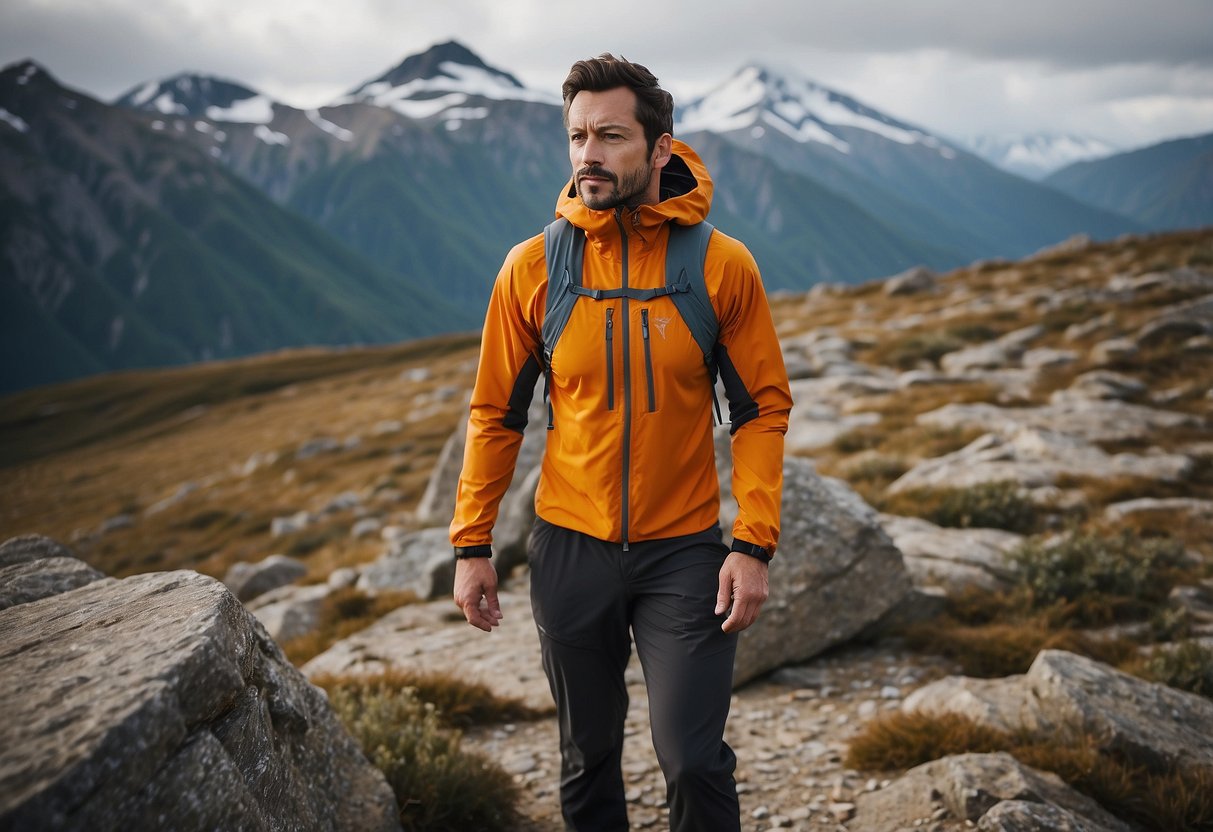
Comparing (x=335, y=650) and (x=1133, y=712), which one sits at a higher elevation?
(x=1133, y=712)

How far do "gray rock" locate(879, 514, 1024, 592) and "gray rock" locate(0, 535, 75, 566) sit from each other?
771 centimetres

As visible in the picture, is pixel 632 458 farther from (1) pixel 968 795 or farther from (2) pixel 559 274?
(1) pixel 968 795

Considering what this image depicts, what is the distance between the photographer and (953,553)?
Result: 9406 mm

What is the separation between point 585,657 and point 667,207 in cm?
237

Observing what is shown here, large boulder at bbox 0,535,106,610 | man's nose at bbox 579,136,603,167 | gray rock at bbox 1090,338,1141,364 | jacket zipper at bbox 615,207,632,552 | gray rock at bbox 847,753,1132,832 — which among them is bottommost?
gray rock at bbox 847,753,1132,832

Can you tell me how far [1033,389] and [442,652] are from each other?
1547 cm

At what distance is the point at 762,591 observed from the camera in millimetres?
3836

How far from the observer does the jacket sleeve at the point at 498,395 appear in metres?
4.25

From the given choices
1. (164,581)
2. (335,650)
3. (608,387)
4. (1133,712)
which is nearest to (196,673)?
(164,581)

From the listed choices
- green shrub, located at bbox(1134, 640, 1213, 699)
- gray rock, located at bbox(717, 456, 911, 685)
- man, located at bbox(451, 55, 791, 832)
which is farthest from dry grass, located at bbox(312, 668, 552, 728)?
green shrub, located at bbox(1134, 640, 1213, 699)

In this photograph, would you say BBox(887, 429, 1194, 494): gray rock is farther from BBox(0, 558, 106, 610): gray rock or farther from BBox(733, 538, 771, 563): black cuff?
BBox(0, 558, 106, 610): gray rock

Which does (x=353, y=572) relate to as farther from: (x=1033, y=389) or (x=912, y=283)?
(x=912, y=283)

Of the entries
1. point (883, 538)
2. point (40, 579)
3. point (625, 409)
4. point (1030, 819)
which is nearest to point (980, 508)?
point (883, 538)

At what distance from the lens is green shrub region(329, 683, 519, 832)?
17.2 ft
